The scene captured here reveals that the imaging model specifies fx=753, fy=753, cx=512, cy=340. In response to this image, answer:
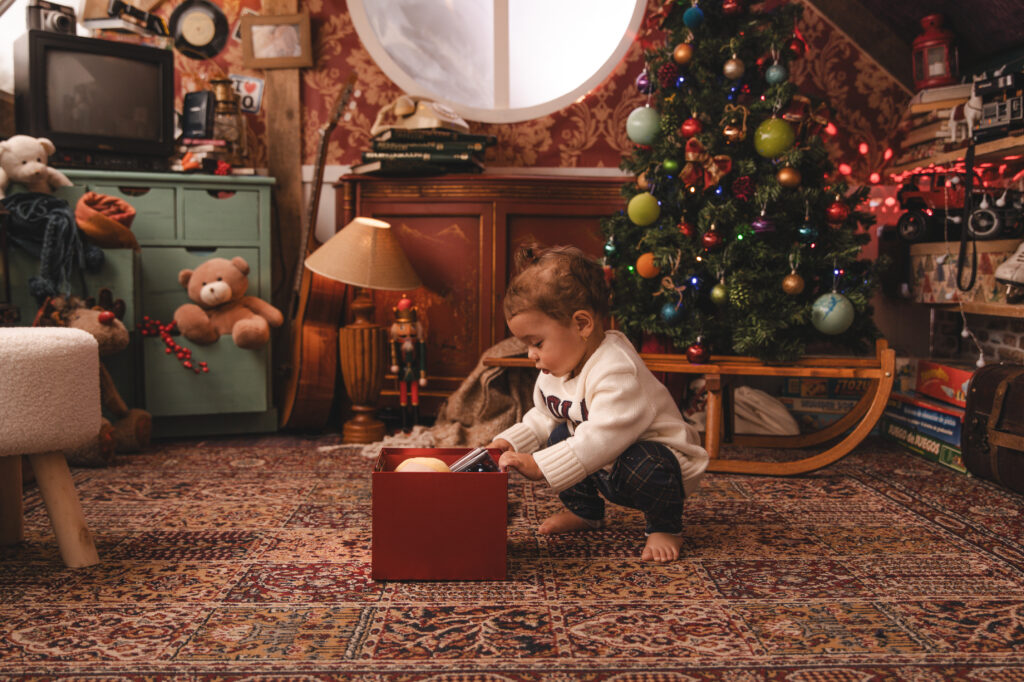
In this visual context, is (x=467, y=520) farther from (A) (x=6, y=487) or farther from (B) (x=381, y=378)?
(B) (x=381, y=378)

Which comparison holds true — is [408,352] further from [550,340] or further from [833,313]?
[833,313]

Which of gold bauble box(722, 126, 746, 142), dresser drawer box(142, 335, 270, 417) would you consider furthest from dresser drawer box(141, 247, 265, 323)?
gold bauble box(722, 126, 746, 142)

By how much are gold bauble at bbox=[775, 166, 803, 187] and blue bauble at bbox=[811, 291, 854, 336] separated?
14.8 inches

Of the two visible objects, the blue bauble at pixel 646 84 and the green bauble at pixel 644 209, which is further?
the blue bauble at pixel 646 84

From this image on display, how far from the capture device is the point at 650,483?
1.62m

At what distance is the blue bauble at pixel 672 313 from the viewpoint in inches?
99.1

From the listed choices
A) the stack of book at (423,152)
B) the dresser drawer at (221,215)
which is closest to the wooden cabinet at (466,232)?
the stack of book at (423,152)

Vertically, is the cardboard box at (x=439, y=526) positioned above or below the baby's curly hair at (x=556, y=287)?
below

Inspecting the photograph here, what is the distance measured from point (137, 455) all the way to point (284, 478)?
2.22ft

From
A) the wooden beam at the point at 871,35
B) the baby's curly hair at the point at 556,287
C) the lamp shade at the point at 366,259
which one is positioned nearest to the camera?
the baby's curly hair at the point at 556,287

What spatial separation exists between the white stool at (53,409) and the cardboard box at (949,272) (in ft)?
9.08

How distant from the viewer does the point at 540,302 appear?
158 centimetres

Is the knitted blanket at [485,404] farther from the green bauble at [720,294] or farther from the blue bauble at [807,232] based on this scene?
the blue bauble at [807,232]

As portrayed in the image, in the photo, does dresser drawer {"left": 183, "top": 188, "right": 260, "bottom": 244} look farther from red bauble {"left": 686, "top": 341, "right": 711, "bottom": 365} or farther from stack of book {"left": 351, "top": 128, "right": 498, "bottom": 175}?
red bauble {"left": 686, "top": 341, "right": 711, "bottom": 365}
